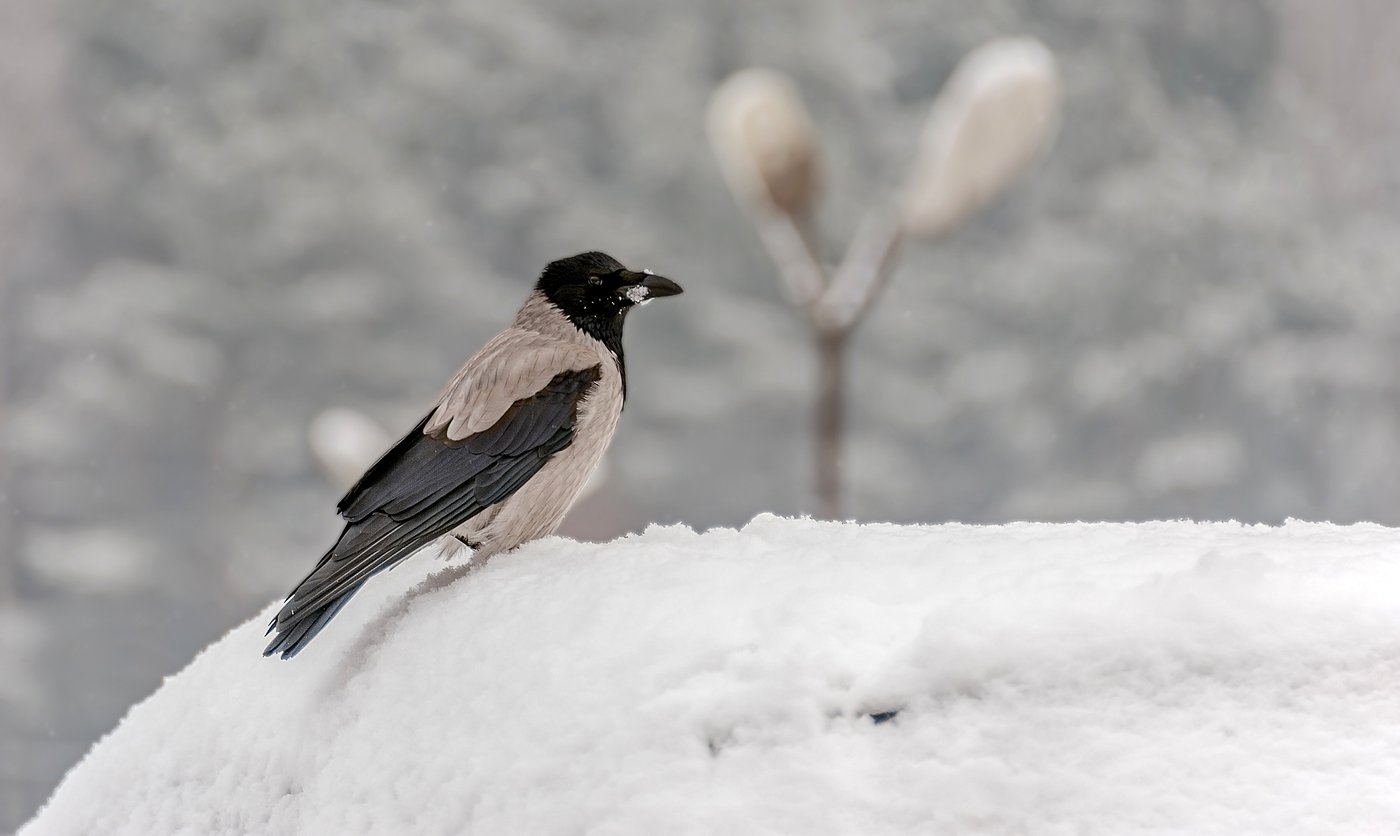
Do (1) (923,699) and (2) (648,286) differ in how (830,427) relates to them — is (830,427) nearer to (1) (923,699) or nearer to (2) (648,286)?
(2) (648,286)

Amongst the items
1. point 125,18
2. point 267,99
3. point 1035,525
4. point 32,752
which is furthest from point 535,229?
point 1035,525

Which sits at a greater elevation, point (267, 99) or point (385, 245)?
point (267, 99)

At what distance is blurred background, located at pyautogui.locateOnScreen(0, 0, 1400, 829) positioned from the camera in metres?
2.93

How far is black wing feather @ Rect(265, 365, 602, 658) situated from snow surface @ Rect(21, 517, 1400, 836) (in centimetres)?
10

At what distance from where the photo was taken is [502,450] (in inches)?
30.0

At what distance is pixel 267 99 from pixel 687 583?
10.3ft

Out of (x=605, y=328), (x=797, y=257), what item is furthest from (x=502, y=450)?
(x=797, y=257)

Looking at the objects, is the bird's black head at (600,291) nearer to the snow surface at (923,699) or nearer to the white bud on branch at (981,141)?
the snow surface at (923,699)

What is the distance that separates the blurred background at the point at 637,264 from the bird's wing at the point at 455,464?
6.83ft

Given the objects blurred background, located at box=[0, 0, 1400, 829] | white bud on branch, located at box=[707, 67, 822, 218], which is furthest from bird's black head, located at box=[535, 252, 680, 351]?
blurred background, located at box=[0, 0, 1400, 829]

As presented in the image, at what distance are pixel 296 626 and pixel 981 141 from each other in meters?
1.47

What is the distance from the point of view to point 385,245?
3121 millimetres

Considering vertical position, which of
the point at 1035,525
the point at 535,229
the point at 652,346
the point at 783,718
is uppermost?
the point at 535,229

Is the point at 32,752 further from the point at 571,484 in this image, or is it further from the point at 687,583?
the point at 687,583
